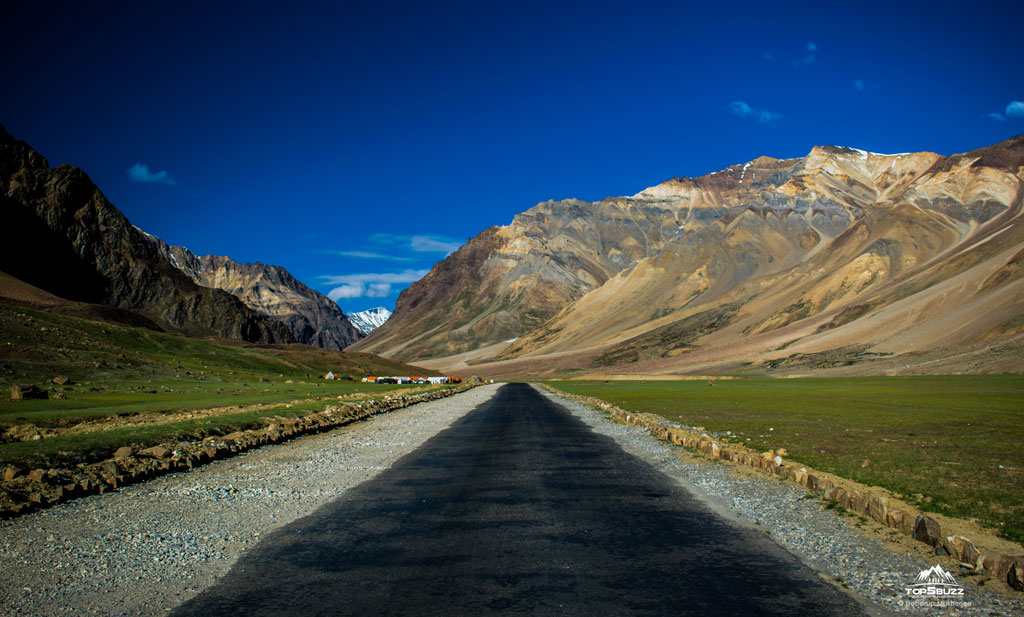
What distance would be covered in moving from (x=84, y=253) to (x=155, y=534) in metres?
177

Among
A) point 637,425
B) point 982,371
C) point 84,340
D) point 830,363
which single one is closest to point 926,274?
point 830,363

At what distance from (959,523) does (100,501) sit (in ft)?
51.0

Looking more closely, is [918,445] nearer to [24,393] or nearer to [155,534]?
[155,534]

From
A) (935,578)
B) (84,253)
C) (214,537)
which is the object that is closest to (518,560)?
(214,537)

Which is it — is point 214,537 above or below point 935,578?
below

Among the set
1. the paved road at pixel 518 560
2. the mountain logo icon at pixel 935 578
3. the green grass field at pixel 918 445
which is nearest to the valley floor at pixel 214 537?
the mountain logo icon at pixel 935 578

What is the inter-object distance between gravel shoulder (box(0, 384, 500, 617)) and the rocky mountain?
148358mm

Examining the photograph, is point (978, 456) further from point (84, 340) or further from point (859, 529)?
point (84, 340)

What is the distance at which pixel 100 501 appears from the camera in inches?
498

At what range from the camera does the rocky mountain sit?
14138 centimetres

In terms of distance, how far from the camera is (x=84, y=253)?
155000mm
